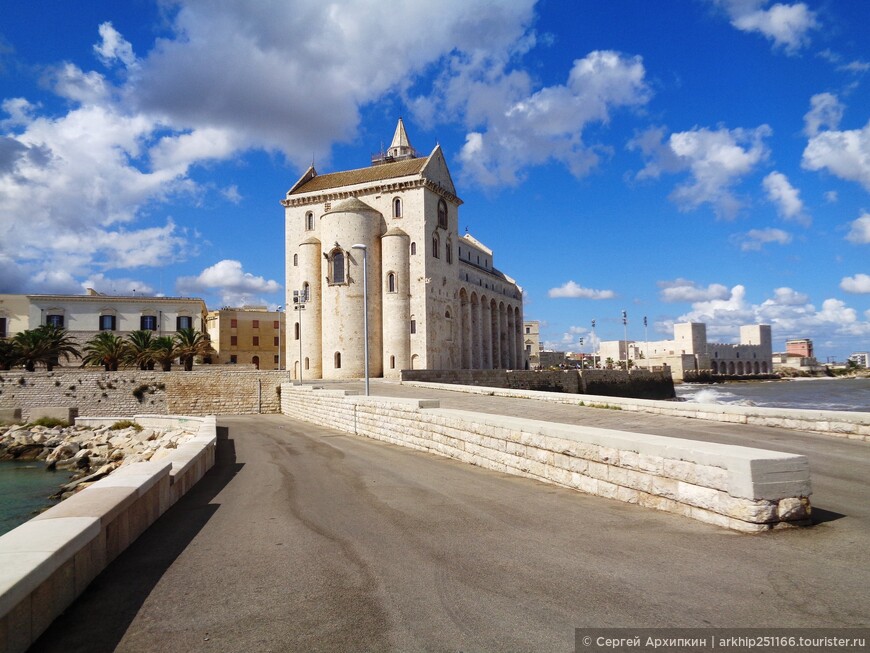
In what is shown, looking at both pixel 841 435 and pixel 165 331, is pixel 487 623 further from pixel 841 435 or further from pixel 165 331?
pixel 165 331

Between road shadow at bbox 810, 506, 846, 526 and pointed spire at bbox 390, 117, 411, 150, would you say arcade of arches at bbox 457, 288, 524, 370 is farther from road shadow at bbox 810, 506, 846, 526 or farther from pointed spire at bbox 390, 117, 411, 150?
road shadow at bbox 810, 506, 846, 526

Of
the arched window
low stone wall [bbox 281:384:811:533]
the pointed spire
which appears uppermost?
the pointed spire

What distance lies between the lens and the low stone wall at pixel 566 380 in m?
43.2

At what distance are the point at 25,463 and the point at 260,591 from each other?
29592 mm

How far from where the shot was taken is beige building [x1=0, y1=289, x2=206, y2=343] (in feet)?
188

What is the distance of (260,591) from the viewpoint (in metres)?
4.43

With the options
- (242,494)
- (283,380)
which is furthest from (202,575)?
(283,380)

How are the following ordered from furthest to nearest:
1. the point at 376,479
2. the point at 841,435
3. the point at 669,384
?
the point at 669,384
the point at 841,435
the point at 376,479

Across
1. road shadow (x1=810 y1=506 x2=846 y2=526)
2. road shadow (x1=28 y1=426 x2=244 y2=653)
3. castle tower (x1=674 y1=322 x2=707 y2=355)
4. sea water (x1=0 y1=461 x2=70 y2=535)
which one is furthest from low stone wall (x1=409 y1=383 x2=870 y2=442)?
castle tower (x1=674 y1=322 x2=707 y2=355)

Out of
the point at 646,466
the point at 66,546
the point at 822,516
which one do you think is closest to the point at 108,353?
the point at 66,546

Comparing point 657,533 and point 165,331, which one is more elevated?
point 165,331

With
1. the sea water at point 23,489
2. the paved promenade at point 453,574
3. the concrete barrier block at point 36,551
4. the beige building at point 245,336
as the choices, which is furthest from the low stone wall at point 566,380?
the concrete barrier block at point 36,551

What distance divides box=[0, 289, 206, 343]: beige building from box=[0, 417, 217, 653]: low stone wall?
2115 inches

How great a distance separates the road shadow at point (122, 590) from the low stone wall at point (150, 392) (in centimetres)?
3482
